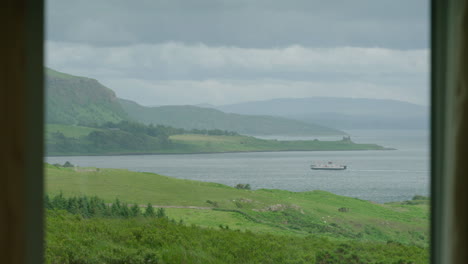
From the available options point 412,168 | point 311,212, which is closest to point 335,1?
point 412,168

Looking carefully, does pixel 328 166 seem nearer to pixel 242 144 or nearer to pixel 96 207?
pixel 242 144

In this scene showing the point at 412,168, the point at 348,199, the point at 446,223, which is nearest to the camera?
the point at 446,223

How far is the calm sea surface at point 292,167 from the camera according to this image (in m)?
3.15

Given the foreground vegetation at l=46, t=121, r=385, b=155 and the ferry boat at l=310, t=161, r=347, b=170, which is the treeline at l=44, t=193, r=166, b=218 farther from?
the ferry boat at l=310, t=161, r=347, b=170

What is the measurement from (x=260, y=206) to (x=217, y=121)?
665 mm

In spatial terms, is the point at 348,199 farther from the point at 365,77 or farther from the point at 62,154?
the point at 62,154

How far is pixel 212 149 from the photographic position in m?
3.36

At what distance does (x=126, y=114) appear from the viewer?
3.31m

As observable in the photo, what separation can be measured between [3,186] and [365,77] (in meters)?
2.84

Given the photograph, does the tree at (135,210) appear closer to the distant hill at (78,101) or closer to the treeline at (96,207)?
the treeline at (96,207)

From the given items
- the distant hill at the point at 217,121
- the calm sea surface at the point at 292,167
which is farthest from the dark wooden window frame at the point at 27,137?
the distant hill at the point at 217,121

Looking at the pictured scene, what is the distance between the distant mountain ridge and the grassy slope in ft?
1.27

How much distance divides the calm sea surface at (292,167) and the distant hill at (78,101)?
28 cm

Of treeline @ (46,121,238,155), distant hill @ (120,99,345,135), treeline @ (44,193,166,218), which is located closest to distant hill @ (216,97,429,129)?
distant hill @ (120,99,345,135)
